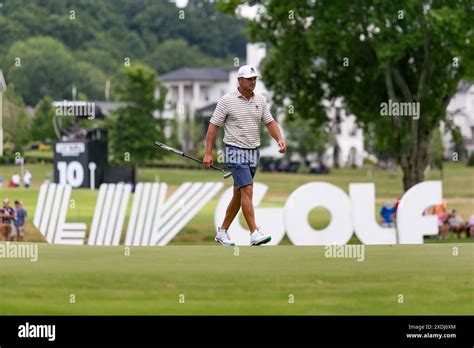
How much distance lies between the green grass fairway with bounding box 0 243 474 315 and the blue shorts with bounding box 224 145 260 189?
2.68 ft

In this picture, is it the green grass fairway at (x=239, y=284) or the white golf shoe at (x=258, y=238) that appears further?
the white golf shoe at (x=258, y=238)

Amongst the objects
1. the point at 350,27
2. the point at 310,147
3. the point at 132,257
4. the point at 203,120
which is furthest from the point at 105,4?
the point at 132,257

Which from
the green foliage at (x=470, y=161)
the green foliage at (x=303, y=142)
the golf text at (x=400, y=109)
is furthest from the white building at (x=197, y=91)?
the golf text at (x=400, y=109)

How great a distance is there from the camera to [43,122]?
2090 inches

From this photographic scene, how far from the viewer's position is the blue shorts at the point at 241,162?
490 inches

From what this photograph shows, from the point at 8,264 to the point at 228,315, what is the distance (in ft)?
10.3

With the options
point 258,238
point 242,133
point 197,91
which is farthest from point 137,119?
point 242,133

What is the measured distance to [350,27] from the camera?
3875 cm

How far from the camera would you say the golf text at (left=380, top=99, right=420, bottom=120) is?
3891 centimetres

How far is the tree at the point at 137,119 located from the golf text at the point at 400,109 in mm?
27846

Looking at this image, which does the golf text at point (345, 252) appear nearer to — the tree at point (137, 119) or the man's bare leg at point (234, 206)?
the man's bare leg at point (234, 206)

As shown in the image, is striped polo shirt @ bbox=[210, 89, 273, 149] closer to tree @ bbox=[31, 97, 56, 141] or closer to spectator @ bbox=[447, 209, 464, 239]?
spectator @ bbox=[447, 209, 464, 239]
